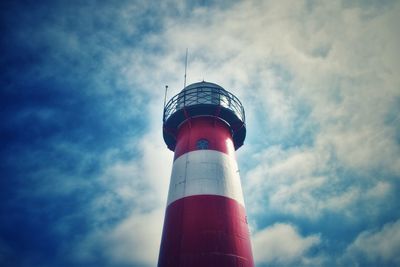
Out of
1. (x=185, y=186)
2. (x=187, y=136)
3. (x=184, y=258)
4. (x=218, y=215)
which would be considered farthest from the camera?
(x=187, y=136)

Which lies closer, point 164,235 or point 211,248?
point 211,248

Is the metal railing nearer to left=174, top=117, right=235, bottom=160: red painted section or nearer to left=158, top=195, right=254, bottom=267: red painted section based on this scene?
left=174, top=117, right=235, bottom=160: red painted section

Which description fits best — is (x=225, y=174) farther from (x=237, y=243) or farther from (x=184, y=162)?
(x=237, y=243)

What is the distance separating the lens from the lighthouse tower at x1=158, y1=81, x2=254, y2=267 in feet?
30.9

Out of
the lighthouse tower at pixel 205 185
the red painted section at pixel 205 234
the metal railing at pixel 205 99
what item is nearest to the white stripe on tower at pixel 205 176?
the lighthouse tower at pixel 205 185

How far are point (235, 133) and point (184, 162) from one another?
4509mm

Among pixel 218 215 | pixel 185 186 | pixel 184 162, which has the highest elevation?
pixel 184 162

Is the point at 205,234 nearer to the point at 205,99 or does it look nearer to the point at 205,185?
the point at 205,185

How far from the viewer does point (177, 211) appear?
420 inches

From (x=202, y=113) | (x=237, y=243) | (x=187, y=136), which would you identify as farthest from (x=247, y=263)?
(x=202, y=113)

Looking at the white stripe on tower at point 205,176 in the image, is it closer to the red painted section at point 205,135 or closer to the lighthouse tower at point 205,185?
the lighthouse tower at point 205,185

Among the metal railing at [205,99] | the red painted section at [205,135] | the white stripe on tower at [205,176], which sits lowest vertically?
the white stripe on tower at [205,176]

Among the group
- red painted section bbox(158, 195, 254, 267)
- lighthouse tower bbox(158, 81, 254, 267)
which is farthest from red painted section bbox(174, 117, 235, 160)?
red painted section bbox(158, 195, 254, 267)

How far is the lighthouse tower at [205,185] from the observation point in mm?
9430
